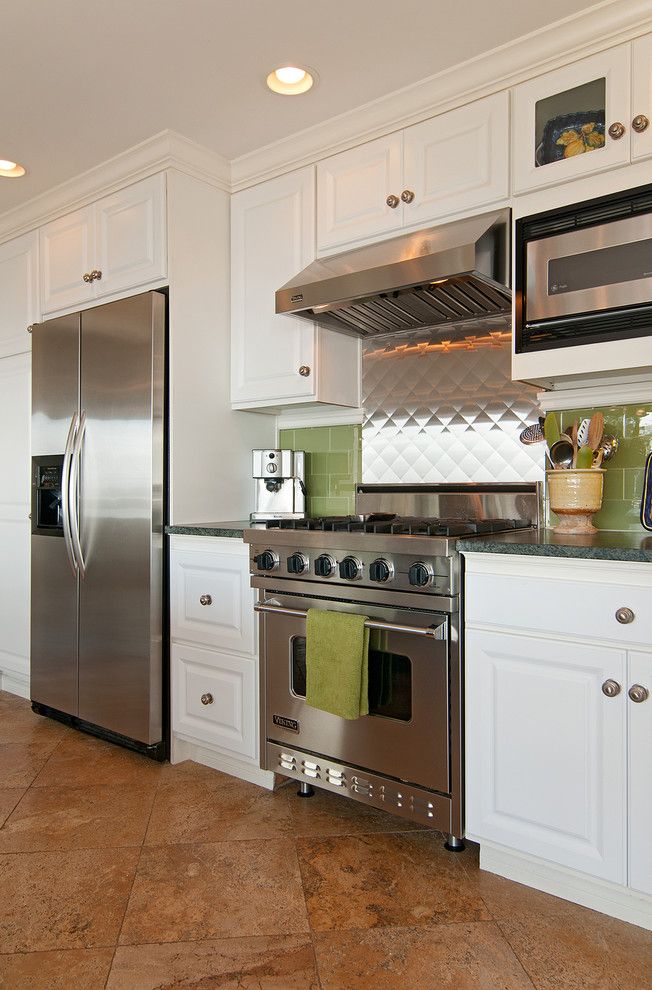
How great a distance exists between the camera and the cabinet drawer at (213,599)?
2.42 meters

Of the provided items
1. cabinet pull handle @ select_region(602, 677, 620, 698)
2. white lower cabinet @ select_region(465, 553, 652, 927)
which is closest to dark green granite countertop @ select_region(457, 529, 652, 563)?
white lower cabinet @ select_region(465, 553, 652, 927)

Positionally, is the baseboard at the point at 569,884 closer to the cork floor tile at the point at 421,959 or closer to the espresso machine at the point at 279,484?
the cork floor tile at the point at 421,959

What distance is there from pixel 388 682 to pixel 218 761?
3.00 feet

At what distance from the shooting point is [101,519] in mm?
2764

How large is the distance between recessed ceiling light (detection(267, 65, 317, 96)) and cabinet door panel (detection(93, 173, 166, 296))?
64 cm

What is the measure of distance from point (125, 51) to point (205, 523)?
1.66 metres

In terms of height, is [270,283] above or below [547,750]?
above

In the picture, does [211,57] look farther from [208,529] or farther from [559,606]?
[559,606]

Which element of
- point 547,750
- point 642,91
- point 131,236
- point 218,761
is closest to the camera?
point 547,750

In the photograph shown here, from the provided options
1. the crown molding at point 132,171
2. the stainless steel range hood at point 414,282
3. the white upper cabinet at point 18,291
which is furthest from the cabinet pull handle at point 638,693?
the white upper cabinet at point 18,291

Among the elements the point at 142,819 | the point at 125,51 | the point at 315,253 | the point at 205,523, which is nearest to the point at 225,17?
the point at 125,51

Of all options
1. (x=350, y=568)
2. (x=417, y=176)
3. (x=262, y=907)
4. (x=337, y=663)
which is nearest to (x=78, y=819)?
(x=262, y=907)

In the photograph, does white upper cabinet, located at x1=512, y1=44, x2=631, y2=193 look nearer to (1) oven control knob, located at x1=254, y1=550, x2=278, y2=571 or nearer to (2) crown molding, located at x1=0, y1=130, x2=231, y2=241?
(2) crown molding, located at x1=0, y1=130, x2=231, y2=241

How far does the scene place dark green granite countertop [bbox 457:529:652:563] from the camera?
1.60 m
